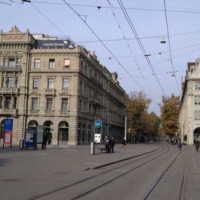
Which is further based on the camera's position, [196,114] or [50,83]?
[196,114]

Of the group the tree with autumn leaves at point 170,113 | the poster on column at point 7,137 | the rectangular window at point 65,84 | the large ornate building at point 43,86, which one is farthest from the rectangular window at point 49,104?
the tree with autumn leaves at point 170,113

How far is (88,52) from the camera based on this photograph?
5853cm

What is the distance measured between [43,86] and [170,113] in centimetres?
3556

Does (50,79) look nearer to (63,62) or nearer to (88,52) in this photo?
(63,62)

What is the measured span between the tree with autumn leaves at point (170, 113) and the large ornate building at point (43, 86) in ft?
91.3

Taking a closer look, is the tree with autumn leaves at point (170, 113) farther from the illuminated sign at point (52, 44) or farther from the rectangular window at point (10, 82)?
the rectangular window at point (10, 82)

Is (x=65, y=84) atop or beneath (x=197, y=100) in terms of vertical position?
beneath

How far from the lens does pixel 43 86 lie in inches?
2082

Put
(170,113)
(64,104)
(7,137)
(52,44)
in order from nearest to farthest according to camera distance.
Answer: (7,137) → (64,104) → (52,44) → (170,113)

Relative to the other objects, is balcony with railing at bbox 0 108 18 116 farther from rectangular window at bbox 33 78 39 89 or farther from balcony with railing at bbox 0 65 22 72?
balcony with railing at bbox 0 65 22 72

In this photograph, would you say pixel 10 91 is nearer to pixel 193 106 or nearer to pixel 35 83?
pixel 35 83

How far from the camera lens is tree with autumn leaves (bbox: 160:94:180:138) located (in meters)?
75.2

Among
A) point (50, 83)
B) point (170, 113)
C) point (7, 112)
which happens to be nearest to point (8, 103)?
point (7, 112)

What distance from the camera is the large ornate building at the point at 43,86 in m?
51.8
